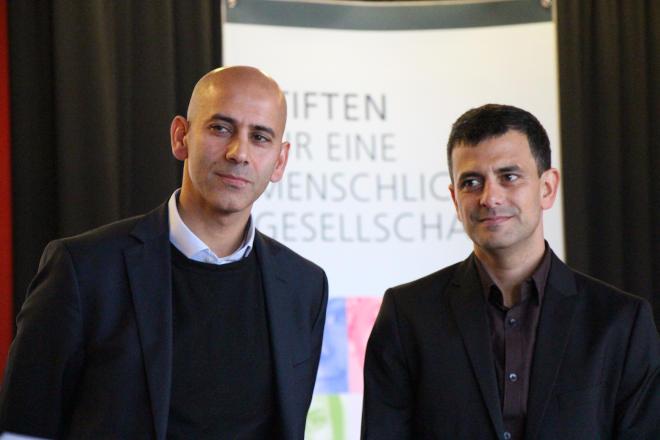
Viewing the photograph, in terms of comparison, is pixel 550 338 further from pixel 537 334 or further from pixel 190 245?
pixel 190 245

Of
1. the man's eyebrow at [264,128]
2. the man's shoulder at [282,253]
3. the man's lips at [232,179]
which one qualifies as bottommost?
the man's shoulder at [282,253]

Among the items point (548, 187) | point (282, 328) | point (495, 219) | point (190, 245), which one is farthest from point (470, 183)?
point (190, 245)

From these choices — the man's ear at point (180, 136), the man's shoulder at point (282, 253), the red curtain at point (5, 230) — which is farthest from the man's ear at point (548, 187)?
the red curtain at point (5, 230)

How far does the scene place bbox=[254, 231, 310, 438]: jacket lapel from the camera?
108 inches

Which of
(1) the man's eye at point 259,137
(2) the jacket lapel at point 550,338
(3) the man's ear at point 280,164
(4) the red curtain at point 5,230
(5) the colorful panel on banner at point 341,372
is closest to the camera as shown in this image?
(2) the jacket lapel at point 550,338

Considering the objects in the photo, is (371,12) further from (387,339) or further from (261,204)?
(387,339)

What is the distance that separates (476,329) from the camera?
9.23 ft

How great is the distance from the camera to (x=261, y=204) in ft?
14.4

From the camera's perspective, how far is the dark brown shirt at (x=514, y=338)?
2.71 metres

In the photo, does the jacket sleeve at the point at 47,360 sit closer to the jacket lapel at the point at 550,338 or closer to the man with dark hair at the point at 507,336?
the man with dark hair at the point at 507,336

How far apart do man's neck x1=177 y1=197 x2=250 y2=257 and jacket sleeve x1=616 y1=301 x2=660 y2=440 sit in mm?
1064

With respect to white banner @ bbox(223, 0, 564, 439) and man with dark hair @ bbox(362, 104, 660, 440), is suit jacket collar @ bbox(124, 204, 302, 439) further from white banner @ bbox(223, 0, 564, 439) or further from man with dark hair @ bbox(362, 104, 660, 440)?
white banner @ bbox(223, 0, 564, 439)

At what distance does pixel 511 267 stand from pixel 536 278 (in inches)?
3.1

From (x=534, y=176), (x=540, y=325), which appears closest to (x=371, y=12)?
(x=534, y=176)
